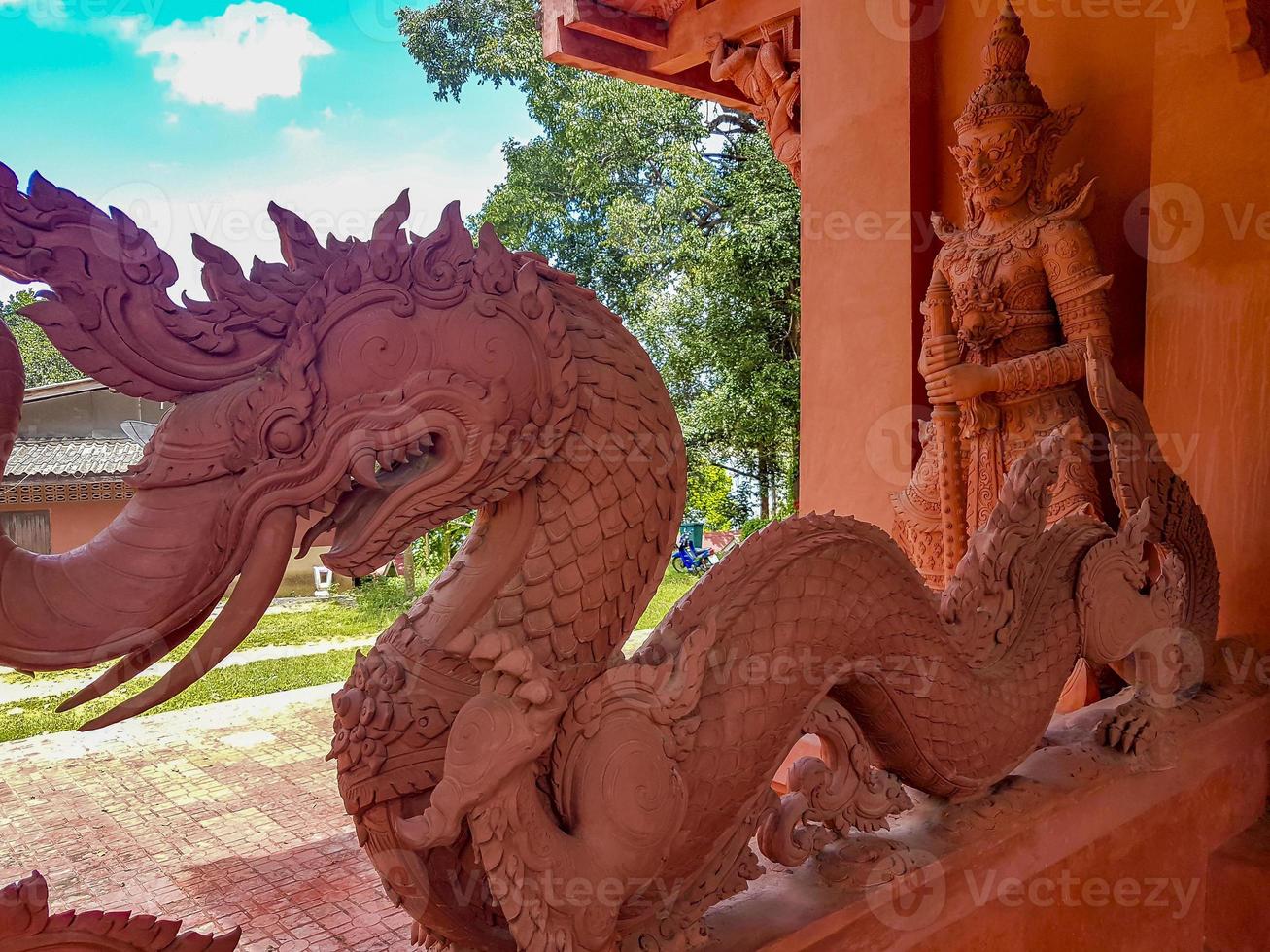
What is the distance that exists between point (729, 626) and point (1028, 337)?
2389mm

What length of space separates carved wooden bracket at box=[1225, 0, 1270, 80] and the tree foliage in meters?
8.72

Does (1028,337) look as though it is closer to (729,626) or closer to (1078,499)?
(1078,499)

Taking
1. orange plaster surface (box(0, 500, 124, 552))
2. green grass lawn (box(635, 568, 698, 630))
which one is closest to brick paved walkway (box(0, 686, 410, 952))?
orange plaster surface (box(0, 500, 124, 552))

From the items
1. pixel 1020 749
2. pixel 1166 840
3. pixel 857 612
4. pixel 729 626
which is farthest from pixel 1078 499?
pixel 729 626

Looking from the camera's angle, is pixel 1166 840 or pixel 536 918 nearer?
pixel 536 918

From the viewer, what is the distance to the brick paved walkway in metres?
2.95

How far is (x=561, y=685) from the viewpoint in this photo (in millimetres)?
1255

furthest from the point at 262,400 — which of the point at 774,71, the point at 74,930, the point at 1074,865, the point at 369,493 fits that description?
the point at 774,71

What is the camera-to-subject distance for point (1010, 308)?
10.6ft

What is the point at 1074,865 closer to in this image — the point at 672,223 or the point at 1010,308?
the point at 1010,308

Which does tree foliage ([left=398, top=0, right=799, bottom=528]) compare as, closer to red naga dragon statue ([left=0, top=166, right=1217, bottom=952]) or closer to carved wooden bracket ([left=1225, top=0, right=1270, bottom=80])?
carved wooden bracket ([left=1225, top=0, right=1270, bottom=80])

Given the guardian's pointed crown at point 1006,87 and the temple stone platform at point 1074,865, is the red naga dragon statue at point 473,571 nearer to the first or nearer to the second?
the temple stone platform at point 1074,865

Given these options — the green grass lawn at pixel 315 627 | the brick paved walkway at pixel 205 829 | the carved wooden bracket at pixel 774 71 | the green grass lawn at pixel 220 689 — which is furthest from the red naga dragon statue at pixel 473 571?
the green grass lawn at pixel 315 627

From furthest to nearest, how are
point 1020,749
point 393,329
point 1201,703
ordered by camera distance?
point 1201,703
point 1020,749
point 393,329
